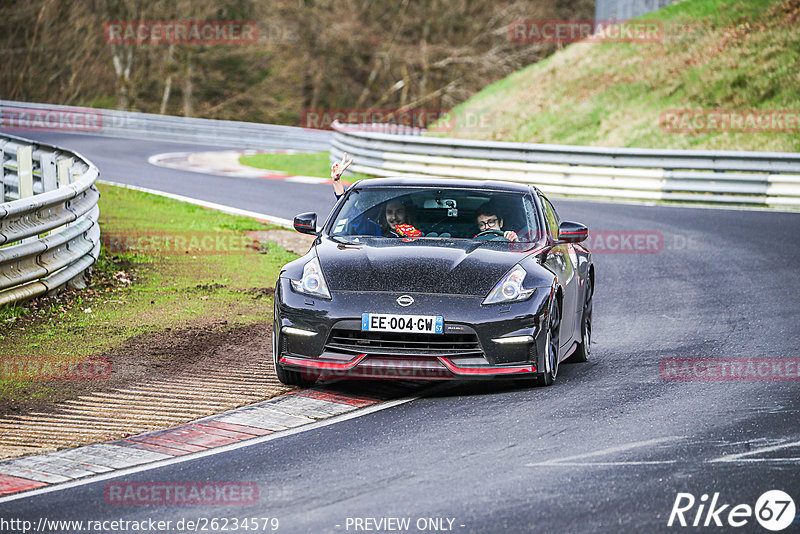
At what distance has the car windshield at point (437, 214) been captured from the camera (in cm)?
854

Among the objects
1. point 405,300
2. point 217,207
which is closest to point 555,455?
point 405,300

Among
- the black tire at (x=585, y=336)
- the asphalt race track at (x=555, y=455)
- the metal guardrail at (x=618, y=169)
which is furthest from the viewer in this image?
the metal guardrail at (x=618, y=169)

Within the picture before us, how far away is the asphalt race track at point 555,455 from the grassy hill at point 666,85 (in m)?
18.8

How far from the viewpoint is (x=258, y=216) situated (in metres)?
18.0

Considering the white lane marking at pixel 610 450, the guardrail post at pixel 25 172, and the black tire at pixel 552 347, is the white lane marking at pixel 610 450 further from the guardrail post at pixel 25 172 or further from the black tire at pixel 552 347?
the guardrail post at pixel 25 172

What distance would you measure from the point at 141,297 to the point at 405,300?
15.4 ft

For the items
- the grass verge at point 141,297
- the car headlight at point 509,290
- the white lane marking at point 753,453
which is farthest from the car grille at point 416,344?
the grass verge at point 141,297

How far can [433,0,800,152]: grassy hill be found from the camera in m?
28.4

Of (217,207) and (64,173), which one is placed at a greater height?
(64,173)

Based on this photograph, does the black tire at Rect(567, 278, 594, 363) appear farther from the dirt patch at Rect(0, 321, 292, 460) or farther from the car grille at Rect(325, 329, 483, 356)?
the dirt patch at Rect(0, 321, 292, 460)

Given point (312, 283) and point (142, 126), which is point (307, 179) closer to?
point (142, 126)

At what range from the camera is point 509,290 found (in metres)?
7.43

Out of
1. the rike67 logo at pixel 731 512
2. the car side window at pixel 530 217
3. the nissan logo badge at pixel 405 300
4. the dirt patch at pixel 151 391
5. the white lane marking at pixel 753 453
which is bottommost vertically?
the dirt patch at pixel 151 391

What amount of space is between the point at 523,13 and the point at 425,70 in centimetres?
593
